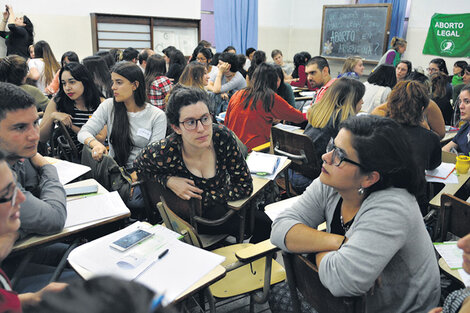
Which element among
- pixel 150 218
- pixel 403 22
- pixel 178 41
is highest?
pixel 403 22

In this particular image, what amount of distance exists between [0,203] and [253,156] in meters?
1.88

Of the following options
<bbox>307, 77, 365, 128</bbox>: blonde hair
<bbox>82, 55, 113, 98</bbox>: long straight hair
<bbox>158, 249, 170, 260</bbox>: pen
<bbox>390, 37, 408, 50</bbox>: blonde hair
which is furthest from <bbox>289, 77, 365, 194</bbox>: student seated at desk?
<bbox>390, 37, 408, 50</bbox>: blonde hair

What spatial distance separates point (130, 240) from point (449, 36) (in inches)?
307

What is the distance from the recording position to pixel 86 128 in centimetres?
273

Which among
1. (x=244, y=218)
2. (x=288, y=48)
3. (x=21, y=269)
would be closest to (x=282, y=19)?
(x=288, y=48)

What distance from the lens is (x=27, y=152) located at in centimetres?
173

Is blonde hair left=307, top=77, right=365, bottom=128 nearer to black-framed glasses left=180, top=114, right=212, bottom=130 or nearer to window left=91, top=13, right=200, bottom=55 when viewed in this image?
black-framed glasses left=180, top=114, right=212, bottom=130

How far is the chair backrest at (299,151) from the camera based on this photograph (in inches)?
104

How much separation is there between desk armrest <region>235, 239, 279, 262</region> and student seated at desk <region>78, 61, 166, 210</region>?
1.44 meters

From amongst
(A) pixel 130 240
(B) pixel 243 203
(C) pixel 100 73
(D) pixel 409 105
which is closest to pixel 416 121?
(D) pixel 409 105

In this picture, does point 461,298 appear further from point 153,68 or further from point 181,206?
point 153,68

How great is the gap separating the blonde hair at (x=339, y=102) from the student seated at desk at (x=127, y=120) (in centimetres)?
126

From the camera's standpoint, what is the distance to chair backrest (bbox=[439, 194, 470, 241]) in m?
1.54

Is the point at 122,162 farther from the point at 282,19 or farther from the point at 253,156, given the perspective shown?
the point at 282,19
